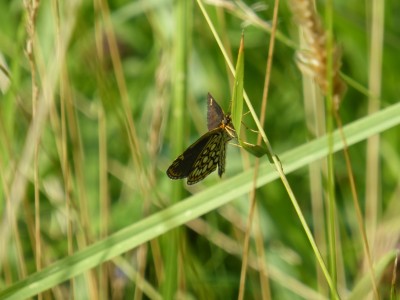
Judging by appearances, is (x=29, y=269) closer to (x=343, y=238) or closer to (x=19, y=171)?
(x=19, y=171)

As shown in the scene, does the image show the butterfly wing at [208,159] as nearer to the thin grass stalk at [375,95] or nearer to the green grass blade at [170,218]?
the green grass blade at [170,218]

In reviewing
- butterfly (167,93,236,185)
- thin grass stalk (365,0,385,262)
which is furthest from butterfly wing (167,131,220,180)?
thin grass stalk (365,0,385,262)

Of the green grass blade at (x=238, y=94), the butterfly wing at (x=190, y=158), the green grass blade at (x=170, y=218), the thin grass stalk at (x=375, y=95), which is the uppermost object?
the thin grass stalk at (x=375, y=95)

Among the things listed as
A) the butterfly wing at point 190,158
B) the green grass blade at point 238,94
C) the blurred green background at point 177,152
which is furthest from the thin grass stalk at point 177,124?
the green grass blade at point 238,94

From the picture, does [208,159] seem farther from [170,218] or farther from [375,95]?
[375,95]

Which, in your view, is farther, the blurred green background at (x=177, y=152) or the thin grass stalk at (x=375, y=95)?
the thin grass stalk at (x=375, y=95)

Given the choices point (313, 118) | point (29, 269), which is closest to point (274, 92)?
point (313, 118)
